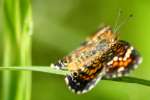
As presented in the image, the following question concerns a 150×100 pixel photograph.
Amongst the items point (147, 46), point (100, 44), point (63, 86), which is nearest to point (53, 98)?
point (63, 86)

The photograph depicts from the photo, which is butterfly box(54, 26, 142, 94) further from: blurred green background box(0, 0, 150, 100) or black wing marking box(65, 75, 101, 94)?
blurred green background box(0, 0, 150, 100)

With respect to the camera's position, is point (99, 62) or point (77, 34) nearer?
point (99, 62)

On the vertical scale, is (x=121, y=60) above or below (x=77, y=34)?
below

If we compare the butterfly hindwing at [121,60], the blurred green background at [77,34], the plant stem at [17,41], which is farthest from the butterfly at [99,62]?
the blurred green background at [77,34]

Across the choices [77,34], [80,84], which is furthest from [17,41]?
[77,34]

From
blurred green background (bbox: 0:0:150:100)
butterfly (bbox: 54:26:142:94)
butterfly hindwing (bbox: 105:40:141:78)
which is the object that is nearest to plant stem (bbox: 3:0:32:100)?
butterfly (bbox: 54:26:142:94)

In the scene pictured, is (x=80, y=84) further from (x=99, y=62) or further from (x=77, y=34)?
(x=77, y=34)
